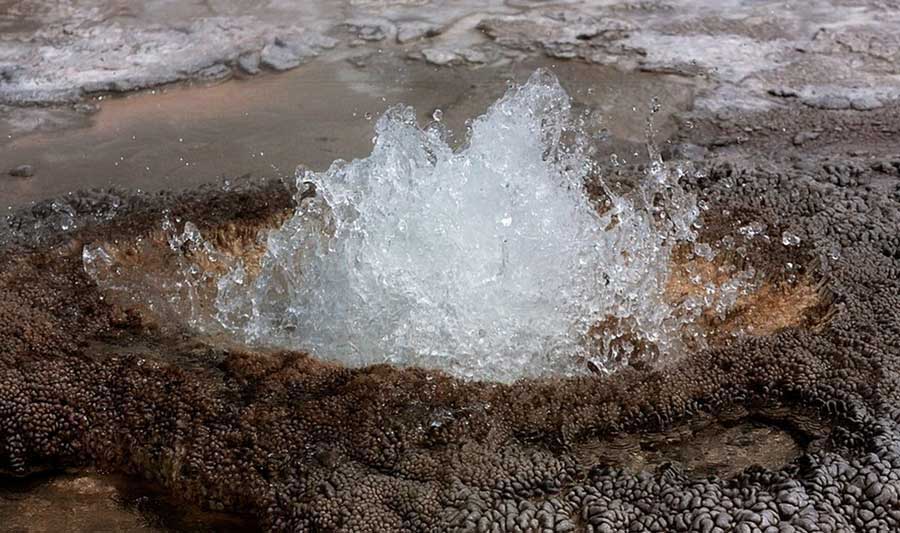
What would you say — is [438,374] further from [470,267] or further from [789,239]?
[789,239]

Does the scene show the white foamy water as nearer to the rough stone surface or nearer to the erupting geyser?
the erupting geyser

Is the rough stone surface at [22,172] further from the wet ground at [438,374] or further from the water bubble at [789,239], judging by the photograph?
the water bubble at [789,239]

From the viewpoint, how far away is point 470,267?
262 cm

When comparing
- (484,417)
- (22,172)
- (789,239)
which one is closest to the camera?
(484,417)

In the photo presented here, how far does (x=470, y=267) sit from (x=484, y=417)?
696 millimetres

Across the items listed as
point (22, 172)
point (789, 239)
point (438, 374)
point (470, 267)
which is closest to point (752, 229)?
point (789, 239)

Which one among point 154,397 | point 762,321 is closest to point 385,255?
point 154,397

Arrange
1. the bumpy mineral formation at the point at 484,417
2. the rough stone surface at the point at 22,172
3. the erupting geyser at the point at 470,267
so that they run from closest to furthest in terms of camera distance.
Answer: the bumpy mineral formation at the point at 484,417
the erupting geyser at the point at 470,267
the rough stone surface at the point at 22,172

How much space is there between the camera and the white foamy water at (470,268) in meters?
2.46

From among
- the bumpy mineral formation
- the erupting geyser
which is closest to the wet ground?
the bumpy mineral formation

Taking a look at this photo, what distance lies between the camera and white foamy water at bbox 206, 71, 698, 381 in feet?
8.07

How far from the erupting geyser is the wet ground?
0.78ft

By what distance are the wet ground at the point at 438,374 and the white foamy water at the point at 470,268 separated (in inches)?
10.0

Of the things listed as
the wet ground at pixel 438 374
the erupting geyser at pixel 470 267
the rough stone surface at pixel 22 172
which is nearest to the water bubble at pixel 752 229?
the wet ground at pixel 438 374
